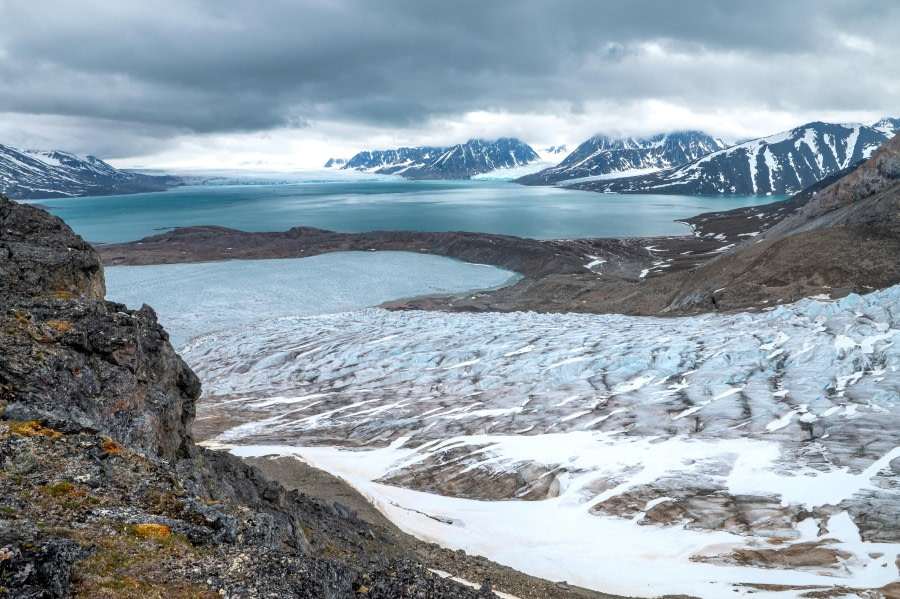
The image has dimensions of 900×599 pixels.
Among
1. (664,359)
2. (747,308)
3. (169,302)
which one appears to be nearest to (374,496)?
(664,359)

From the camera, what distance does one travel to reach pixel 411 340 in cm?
4856

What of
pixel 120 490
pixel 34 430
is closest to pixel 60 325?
pixel 34 430

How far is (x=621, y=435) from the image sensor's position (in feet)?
96.3

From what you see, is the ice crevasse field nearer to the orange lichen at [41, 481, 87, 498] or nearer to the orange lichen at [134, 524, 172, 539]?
the orange lichen at [134, 524, 172, 539]

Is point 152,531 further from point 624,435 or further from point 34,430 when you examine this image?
point 624,435

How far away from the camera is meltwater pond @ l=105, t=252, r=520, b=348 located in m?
→ 71.5

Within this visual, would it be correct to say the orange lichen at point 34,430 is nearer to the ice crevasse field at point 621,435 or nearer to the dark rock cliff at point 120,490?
the dark rock cliff at point 120,490

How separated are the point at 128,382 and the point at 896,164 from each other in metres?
81.3

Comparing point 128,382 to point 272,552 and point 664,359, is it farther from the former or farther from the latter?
point 664,359

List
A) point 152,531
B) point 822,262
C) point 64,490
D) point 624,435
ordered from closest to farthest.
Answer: point 152,531 → point 64,490 → point 624,435 → point 822,262

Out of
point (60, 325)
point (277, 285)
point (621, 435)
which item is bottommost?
point (621, 435)

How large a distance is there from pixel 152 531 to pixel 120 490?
1261mm

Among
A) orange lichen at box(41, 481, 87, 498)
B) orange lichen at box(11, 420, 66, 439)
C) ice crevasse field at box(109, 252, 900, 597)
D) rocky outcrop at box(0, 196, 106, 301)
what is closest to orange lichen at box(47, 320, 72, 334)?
rocky outcrop at box(0, 196, 106, 301)

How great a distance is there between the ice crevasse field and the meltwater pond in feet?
→ 66.9
